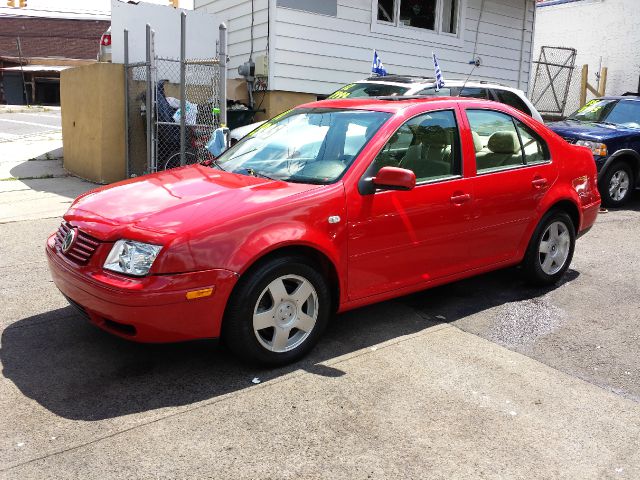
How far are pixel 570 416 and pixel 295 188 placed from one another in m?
2.08

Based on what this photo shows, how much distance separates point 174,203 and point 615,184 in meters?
8.19

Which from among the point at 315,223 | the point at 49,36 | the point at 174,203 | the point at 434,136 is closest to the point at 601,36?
the point at 434,136

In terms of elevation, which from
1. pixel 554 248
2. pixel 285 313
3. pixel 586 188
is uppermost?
pixel 586 188

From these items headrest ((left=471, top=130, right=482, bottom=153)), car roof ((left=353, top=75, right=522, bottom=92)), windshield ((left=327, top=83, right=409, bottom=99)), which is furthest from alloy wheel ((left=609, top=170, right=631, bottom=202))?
headrest ((left=471, top=130, right=482, bottom=153))

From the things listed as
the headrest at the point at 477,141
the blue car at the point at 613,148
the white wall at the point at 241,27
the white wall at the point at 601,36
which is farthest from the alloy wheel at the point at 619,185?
the white wall at the point at 601,36

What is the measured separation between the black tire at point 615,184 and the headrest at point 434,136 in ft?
19.6

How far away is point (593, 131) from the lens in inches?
393

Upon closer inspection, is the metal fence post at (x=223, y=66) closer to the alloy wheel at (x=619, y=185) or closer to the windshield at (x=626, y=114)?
the alloy wheel at (x=619, y=185)

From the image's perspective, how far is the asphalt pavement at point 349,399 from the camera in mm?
3027

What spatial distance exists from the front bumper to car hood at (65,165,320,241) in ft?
0.81

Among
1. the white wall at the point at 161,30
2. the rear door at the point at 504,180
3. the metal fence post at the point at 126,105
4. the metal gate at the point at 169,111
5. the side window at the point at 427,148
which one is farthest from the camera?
the white wall at the point at 161,30

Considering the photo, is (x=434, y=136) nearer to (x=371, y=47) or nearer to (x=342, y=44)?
(x=342, y=44)

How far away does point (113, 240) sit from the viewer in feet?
11.9

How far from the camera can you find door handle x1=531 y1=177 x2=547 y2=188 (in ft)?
17.3
